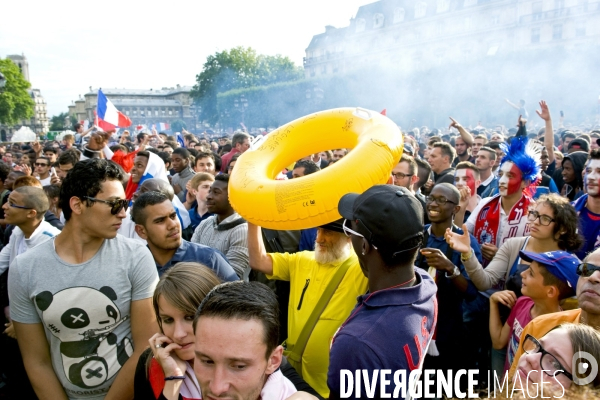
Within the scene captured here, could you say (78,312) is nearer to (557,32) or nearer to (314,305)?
(314,305)

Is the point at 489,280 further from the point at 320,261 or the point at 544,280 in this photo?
the point at 320,261

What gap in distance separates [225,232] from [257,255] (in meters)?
0.99

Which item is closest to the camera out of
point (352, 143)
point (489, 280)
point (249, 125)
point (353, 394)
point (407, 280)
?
point (353, 394)

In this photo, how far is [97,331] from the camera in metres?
2.29

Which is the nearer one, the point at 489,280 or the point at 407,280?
the point at 407,280

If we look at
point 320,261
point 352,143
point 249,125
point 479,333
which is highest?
point 249,125

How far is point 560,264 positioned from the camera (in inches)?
99.9

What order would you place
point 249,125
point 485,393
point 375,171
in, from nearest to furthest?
point 485,393, point 375,171, point 249,125

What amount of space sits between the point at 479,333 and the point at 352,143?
1.75m

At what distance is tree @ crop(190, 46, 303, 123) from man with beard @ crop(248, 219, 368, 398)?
6898 centimetres

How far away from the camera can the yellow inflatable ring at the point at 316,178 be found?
8.45 ft

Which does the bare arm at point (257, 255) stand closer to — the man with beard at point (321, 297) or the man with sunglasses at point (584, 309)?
the man with beard at point (321, 297)

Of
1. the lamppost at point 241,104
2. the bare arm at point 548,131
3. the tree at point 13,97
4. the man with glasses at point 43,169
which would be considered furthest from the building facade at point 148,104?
the bare arm at point 548,131

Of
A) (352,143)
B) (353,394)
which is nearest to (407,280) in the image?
(353,394)
